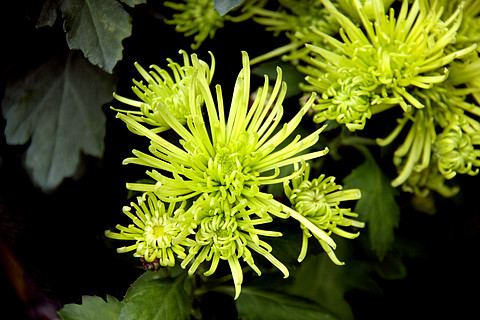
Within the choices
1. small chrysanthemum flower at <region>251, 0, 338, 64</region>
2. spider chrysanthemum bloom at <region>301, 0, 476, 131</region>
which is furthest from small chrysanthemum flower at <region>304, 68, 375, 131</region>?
small chrysanthemum flower at <region>251, 0, 338, 64</region>

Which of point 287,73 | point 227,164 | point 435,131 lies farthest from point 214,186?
point 435,131

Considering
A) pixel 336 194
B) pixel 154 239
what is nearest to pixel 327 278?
pixel 336 194

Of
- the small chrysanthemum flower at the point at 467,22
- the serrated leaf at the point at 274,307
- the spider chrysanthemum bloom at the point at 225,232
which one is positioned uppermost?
the small chrysanthemum flower at the point at 467,22

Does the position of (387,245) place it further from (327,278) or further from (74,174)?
(74,174)

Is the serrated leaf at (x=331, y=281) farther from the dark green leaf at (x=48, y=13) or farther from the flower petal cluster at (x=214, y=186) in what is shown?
the dark green leaf at (x=48, y=13)

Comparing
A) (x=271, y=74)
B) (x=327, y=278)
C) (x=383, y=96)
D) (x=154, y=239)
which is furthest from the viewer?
(x=327, y=278)

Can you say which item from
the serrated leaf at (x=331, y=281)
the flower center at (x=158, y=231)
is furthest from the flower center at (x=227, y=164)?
the serrated leaf at (x=331, y=281)

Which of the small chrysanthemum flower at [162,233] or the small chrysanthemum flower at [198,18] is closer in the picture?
the small chrysanthemum flower at [162,233]
